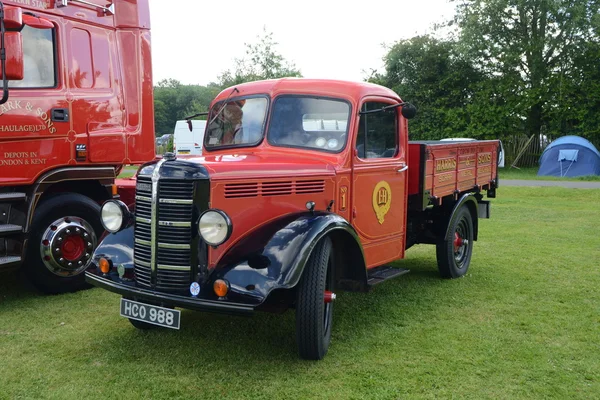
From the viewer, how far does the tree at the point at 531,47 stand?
72.3ft

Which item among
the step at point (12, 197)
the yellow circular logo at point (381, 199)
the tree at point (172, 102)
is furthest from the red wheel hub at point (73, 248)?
the tree at point (172, 102)

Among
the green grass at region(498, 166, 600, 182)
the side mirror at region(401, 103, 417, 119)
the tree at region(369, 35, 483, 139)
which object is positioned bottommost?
the green grass at region(498, 166, 600, 182)

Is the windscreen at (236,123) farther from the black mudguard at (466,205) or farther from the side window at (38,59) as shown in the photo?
the black mudguard at (466,205)

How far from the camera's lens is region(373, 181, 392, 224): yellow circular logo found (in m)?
4.95

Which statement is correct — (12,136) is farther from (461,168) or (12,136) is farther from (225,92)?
(461,168)

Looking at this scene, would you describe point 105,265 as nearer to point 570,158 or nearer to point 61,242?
point 61,242

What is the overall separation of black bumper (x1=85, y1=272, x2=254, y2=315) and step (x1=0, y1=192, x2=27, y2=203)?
65.0 inches

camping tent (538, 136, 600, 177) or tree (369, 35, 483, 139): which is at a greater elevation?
tree (369, 35, 483, 139)

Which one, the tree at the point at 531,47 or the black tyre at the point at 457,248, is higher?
the tree at the point at 531,47

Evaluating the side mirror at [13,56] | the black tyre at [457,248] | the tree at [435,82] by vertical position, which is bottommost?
the black tyre at [457,248]

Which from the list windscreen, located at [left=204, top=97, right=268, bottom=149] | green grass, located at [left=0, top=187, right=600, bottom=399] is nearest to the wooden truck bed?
green grass, located at [left=0, top=187, right=600, bottom=399]

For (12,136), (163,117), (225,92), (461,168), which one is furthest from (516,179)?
(163,117)

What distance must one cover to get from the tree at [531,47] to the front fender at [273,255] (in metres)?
20.6

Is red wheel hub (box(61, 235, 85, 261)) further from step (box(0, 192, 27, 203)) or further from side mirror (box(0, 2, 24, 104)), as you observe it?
side mirror (box(0, 2, 24, 104))
